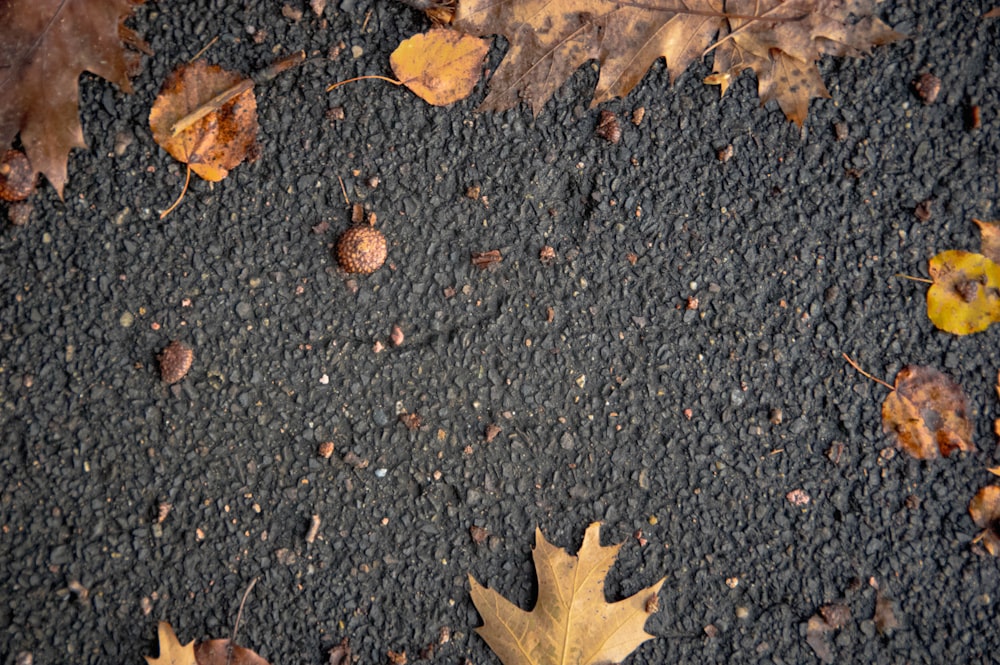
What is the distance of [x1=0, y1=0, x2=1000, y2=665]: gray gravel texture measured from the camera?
6.05ft

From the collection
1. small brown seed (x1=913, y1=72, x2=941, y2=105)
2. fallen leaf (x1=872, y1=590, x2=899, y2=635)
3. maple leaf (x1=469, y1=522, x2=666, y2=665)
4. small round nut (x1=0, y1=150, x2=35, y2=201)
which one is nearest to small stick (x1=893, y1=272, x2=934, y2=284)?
small brown seed (x1=913, y1=72, x2=941, y2=105)

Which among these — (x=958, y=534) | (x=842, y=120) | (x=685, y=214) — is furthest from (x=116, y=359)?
(x=958, y=534)

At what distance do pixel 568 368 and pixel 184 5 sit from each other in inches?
53.1

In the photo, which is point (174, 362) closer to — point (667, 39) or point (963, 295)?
point (667, 39)

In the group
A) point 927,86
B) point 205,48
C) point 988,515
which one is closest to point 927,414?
point 988,515

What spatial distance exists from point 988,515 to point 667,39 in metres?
1.54

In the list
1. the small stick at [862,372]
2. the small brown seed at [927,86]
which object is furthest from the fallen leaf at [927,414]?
the small brown seed at [927,86]

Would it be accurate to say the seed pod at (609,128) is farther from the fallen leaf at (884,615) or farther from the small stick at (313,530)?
the fallen leaf at (884,615)

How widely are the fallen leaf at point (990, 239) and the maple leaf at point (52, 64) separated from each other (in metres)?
2.26

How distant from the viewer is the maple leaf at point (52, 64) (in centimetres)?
174

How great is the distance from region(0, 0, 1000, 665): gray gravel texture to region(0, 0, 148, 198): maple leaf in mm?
68

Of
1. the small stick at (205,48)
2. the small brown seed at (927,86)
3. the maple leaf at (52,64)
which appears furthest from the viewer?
the small brown seed at (927,86)

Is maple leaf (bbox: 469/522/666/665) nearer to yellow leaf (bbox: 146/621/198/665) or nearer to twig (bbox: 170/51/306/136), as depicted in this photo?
yellow leaf (bbox: 146/621/198/665)

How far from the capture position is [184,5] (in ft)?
6.04
